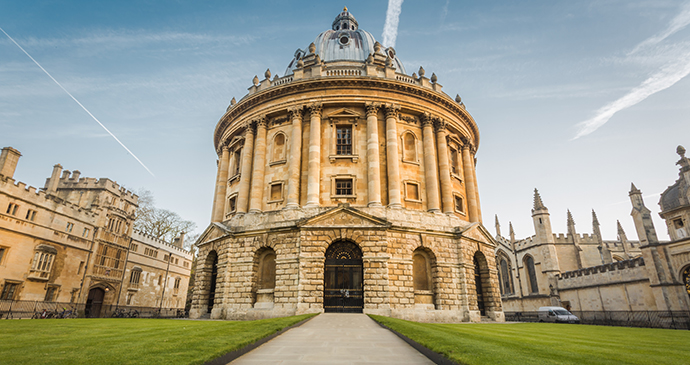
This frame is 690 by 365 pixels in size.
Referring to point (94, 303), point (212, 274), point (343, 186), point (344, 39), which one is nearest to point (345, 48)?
point (344, 39)

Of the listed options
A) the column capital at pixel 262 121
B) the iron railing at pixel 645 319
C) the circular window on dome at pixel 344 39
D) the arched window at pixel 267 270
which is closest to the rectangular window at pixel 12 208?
the column capital at pixel 262 121

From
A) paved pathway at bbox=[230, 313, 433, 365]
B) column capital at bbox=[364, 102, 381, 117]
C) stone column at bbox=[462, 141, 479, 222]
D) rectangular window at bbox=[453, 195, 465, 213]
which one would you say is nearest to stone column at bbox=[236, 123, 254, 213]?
column capital at bbox=[364, 102, 381, 117]

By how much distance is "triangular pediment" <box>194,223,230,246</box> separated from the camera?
26.2 m

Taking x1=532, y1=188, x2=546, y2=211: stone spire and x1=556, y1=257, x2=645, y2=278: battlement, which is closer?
x1=556, y1=257, x2=645, y2=278: battlement

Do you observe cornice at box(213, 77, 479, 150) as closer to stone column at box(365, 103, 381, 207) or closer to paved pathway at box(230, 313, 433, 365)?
stone column at box(365, 103, 381, 207)

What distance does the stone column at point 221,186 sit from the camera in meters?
31.3

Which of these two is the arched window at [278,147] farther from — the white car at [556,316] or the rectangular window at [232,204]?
the white car at [556,316]

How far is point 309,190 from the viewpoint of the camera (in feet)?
82.5

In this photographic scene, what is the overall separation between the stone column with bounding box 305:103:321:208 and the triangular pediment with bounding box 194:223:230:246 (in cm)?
667

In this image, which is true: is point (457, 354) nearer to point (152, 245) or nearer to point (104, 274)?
point (104, 274)

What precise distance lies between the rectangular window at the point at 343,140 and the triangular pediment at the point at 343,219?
5.60 metres

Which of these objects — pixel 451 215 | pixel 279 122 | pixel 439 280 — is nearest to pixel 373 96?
pixel 279 122

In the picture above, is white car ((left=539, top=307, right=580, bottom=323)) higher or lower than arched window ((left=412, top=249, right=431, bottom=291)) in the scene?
lower

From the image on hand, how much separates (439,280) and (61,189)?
44.1 metres
